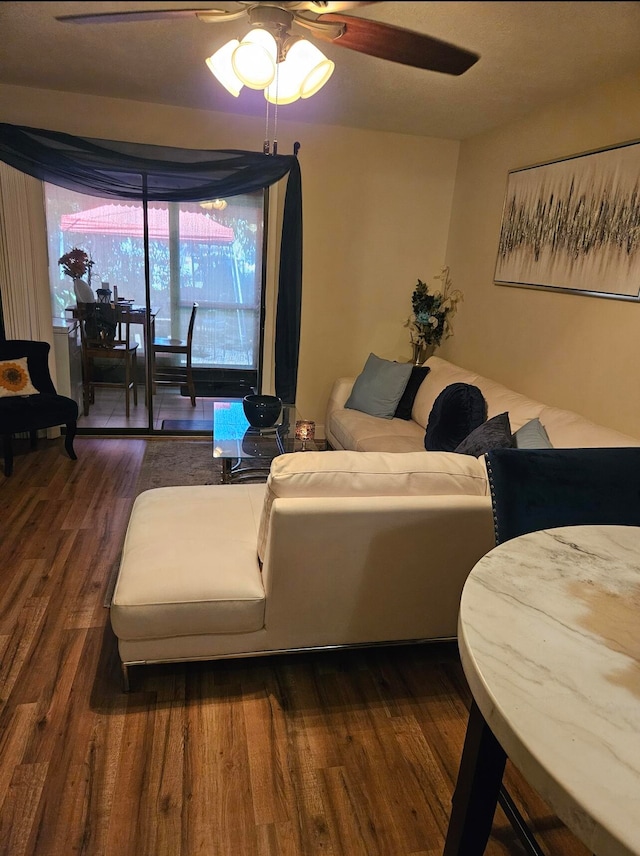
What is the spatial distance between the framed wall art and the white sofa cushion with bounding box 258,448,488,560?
1.47 m

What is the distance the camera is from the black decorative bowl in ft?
10.9

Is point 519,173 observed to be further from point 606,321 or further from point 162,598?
point 162,598

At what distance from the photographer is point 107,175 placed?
12.4ft

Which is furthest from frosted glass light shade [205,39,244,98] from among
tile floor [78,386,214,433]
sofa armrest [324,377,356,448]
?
tile floor [78,386,214,433]

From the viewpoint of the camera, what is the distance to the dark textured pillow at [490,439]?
2386 millimetres

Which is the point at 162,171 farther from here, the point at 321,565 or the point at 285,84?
the point at 321,565

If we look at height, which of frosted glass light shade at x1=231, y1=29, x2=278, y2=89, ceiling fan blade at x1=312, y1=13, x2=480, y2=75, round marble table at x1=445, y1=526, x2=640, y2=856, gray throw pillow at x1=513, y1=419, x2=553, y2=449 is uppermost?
frosted glass light shade at x1=231, y1=29, x2=278, y2=89

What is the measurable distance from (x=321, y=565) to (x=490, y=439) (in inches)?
42.9

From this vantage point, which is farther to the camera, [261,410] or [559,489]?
[261,410]

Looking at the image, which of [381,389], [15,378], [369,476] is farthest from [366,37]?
[15,378]

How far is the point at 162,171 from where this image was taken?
12.6 ft

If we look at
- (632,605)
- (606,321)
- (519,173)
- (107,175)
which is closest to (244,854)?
(632,605)

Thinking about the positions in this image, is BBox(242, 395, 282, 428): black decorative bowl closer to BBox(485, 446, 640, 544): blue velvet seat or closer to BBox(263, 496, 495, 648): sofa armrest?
BBox(263, 496, 495, 648): sofa armrest

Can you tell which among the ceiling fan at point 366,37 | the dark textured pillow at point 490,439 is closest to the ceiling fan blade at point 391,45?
the ceiling fan at point 366,37
